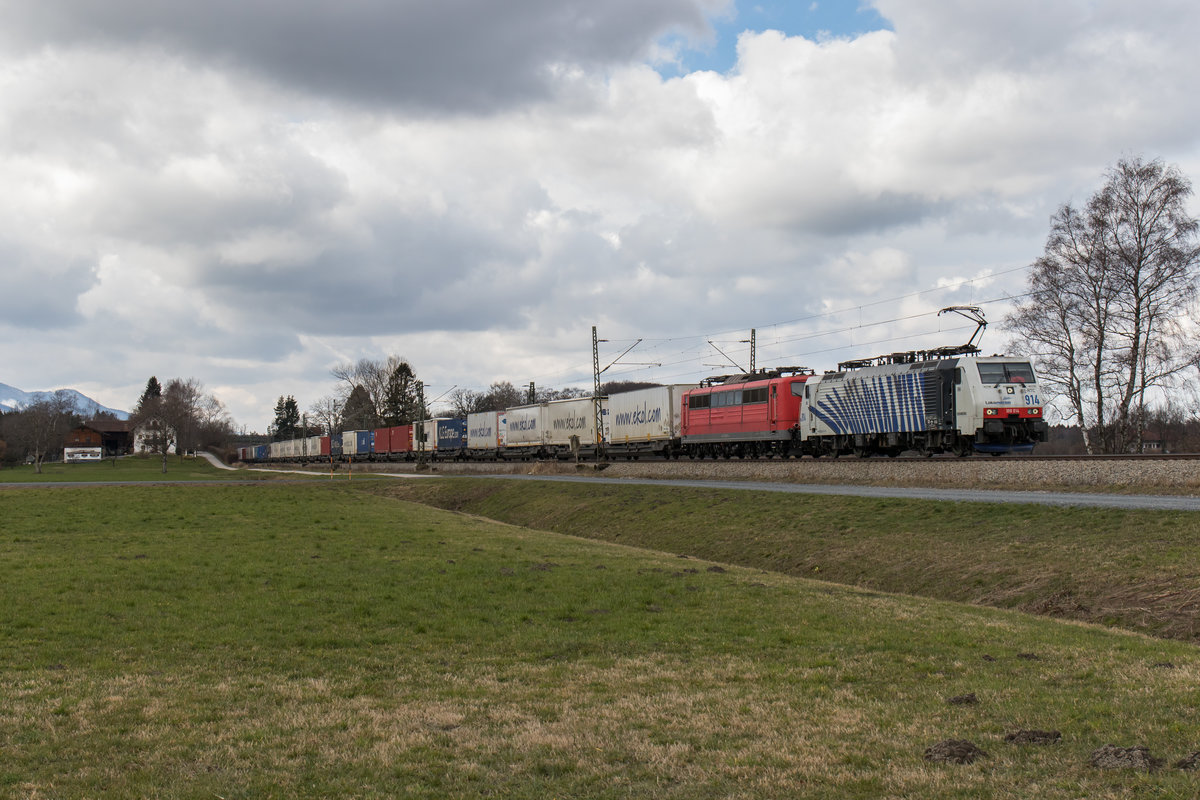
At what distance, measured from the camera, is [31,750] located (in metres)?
6.67

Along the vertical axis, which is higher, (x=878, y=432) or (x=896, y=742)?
(x=878, y=432)

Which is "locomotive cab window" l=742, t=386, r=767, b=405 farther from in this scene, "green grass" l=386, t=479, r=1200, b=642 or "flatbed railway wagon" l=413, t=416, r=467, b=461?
"flatbed railway wagon" l=413, t=416, r=467, b=461

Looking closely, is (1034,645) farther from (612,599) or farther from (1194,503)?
(1194,503)

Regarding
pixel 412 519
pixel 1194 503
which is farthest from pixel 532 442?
pixel 1194 503

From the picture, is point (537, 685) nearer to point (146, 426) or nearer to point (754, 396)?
point (754, 396)

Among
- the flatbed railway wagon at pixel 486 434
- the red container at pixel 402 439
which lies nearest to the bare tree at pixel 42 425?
the red container at pixel 402 439

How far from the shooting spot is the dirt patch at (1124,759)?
19.7ft

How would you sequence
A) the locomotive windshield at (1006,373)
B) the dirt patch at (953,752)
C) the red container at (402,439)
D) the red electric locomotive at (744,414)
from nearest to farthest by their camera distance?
1. the dirt patch at (953,752)
2. the locomotive windshield at (1006,373)
3. the red electric locomotive at (744,414)
4. the red container at (402,439)

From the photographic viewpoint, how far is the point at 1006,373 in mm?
31094

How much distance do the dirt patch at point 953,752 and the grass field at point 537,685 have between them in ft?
0.34

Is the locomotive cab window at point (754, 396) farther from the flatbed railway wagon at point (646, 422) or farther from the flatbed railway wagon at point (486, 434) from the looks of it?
the flatbed railway wagon at point (486, 434)

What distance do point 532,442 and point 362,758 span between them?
194 ft

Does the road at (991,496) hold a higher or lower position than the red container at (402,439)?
lower

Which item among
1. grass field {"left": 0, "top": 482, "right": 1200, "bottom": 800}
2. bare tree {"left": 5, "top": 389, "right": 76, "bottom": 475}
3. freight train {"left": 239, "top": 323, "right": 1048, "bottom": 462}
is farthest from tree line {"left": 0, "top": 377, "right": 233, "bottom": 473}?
grass field {"left": 0, "top": 482, "right": 1200, "bottom": 800}
